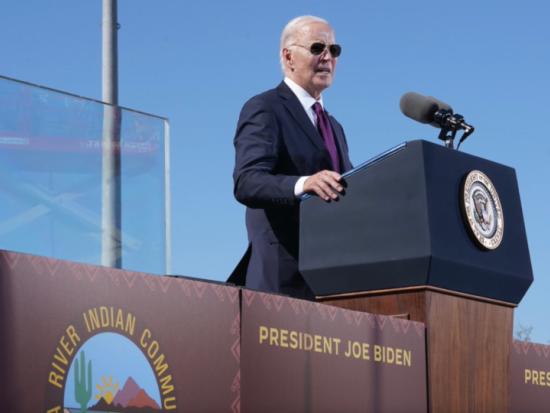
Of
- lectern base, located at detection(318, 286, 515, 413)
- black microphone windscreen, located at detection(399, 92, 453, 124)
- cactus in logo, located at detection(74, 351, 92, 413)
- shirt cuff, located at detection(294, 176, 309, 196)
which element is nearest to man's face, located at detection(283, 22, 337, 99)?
black microphone windscreen, located at detection(399, 92, 453, 124)

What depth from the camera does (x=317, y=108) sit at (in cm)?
434

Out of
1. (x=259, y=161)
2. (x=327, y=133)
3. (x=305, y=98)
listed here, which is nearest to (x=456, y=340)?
(x=259, y=161)

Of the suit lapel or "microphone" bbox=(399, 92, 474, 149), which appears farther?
the suit lapel

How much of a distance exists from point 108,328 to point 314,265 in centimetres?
115

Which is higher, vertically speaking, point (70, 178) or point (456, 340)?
point (70, 178)

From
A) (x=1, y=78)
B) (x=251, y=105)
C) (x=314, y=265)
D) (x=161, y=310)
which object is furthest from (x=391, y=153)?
(x=1, y=78)

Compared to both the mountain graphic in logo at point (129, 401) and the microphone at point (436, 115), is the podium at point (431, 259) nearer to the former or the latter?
the microphone at point (436, 115)

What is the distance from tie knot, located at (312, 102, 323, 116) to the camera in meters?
4.34

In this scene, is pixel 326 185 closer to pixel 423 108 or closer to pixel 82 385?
pixel 423 108

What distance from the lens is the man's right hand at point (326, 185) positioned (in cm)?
367

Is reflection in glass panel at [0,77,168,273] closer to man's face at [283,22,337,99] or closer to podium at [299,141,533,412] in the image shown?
man's face at [283,22,337,99]

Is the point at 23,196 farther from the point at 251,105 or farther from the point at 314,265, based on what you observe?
the point at 314,265

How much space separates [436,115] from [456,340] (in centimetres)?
77

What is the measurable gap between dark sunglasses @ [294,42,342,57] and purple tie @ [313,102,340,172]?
196 mm
